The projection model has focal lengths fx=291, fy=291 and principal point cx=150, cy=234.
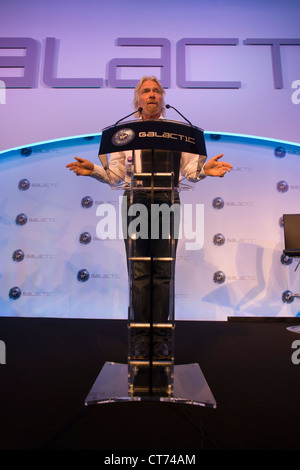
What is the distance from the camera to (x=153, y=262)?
141cm

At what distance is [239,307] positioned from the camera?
3.38 metres

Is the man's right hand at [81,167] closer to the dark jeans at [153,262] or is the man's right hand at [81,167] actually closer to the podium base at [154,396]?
the dark jeans at [153,262]

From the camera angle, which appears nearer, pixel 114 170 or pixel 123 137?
pixel 123 137

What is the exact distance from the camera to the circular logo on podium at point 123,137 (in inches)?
48.6

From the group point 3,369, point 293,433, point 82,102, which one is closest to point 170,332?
point 293,433

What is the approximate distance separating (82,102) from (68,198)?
118cm

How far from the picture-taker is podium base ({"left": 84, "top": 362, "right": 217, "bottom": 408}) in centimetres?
120

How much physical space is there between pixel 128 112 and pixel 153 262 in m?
2.64

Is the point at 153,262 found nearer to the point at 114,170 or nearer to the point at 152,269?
the point at 152,269

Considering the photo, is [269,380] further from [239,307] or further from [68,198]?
[68,198]

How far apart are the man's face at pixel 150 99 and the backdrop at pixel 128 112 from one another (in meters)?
A: 1.63
